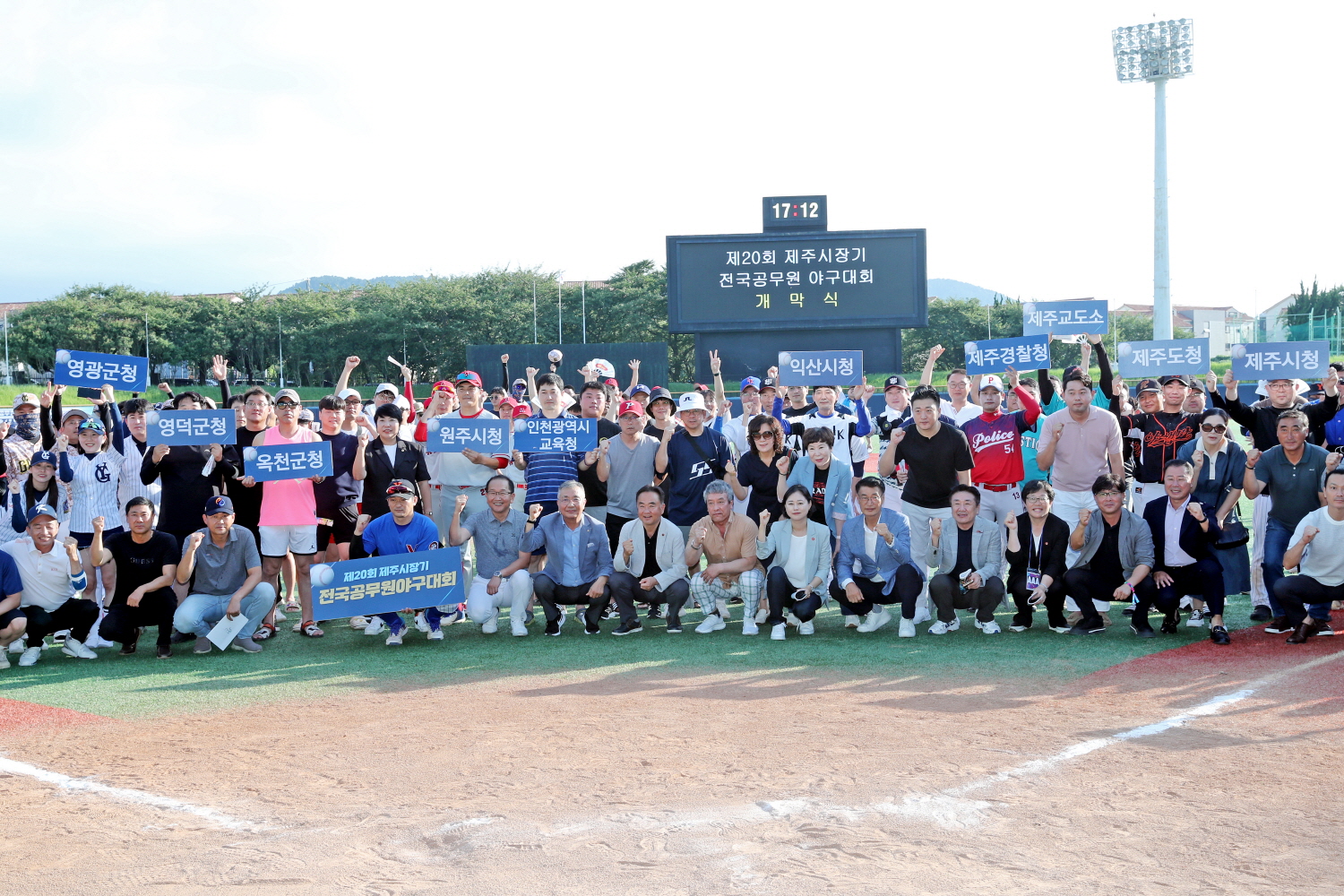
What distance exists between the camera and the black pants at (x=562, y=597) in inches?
348

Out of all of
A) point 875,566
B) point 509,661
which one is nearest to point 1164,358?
point 875,566

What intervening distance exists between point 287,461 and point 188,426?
2.86 feet

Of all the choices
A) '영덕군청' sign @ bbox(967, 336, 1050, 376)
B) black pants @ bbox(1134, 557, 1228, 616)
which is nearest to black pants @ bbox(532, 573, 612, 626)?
black pants @ bbox(1134, 557, 1228, 616)

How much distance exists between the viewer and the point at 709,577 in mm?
8914

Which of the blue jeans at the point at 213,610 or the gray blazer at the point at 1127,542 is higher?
the gray blazer at the point at 1127,542

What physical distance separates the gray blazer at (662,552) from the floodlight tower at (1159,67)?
35.3m

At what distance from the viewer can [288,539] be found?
9000 millimetres

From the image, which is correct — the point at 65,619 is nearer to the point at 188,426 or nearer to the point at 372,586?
the point at 188,426

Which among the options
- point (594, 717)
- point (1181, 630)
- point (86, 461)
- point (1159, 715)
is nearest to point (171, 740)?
point (594, 717)

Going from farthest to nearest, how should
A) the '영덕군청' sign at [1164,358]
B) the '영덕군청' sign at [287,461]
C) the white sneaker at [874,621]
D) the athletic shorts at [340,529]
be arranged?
1. the '영덕군청' sign at [1164,358]
2. the athletic shorts at [340,529]
3. the white sneaker at [874,621]
4. the '영덕군청' sign at [287,461]

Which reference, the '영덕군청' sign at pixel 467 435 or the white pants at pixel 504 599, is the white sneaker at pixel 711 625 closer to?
the white pants at pixel 504 599

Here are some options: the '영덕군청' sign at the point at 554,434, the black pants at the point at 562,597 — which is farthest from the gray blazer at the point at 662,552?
the '영덕군청' sign at the point at 554,434

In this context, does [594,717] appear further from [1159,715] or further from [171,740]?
[1159,715]

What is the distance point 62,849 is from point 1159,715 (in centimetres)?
571
